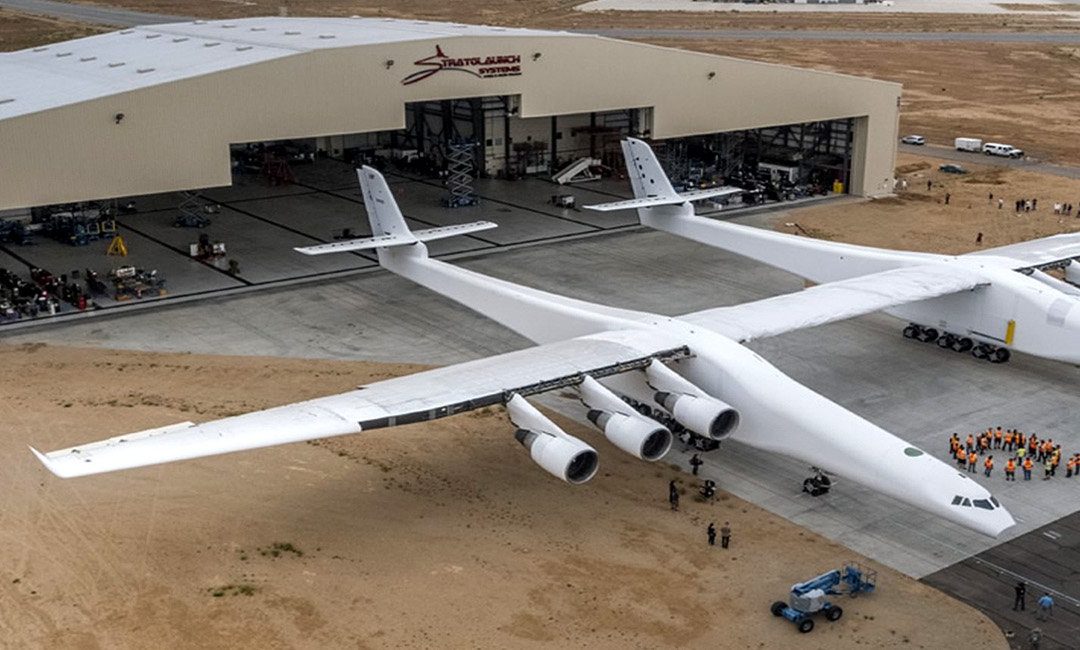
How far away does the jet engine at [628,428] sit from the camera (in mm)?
28328

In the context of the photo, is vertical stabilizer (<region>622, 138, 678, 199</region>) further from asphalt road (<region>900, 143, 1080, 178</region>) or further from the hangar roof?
asphalt road (<region>900, 143, 1080, 178</region>)

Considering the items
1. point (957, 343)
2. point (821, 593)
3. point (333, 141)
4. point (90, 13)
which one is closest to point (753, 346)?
point (957, 343)

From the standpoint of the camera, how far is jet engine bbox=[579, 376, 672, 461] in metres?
28.3

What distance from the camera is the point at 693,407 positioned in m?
29.9

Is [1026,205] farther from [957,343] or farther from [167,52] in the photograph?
[167,52]

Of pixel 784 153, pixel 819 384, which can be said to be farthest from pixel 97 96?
pixel 784 153

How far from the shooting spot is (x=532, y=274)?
5125 cm

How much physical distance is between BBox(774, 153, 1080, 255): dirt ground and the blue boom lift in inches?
1316

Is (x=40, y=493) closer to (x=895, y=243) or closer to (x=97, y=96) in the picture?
(x=97, y=96)

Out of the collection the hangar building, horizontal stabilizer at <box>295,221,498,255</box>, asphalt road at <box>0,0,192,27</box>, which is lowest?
horizontal stabilizer at <box>295,221,498,255</box>

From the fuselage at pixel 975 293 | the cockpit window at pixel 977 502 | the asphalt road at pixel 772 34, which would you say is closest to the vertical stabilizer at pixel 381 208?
the fuselage at pixel 975 293

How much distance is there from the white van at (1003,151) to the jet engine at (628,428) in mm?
62737

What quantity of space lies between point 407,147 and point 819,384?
151 ft

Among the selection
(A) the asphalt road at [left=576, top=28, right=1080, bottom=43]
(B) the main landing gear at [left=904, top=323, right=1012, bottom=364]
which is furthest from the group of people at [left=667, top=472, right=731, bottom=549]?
(A) the asphalt road at [left=576, top=28, right=1080, bottom=43]
